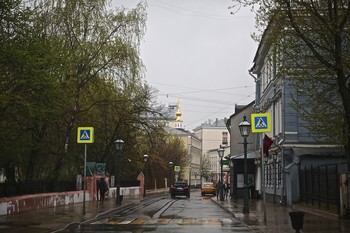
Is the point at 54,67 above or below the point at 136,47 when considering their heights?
below

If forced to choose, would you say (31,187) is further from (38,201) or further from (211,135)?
(211,135)

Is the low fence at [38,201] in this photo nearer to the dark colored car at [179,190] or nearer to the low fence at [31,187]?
the low fence at [31,187]

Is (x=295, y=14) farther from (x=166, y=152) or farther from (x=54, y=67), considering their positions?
(x=166, y=152)

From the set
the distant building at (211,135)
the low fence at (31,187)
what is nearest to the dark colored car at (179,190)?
the low fence at (31,187)

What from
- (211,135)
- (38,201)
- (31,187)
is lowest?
(38,201)

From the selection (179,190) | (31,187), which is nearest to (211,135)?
(179,190)

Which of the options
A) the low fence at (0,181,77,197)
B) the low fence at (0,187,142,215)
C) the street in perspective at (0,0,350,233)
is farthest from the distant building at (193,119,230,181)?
the low fence at (0,181,77,197)

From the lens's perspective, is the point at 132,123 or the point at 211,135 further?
the point at 211,135

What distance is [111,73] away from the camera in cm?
3469

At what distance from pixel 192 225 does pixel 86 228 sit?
386 centimetres

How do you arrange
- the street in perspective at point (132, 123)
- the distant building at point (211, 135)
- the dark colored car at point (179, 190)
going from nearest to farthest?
1. the street in perspective at point (132, 123)
2. the dark colored car at point (179, 190)
3. the distant building at point (211, 135)

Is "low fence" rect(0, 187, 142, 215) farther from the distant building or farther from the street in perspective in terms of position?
the distant building

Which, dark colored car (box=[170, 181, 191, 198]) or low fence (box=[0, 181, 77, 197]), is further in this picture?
dark colored car (box=[170, 181, 191, 198])

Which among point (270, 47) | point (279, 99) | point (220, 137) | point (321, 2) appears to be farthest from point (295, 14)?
point (220, 137)
